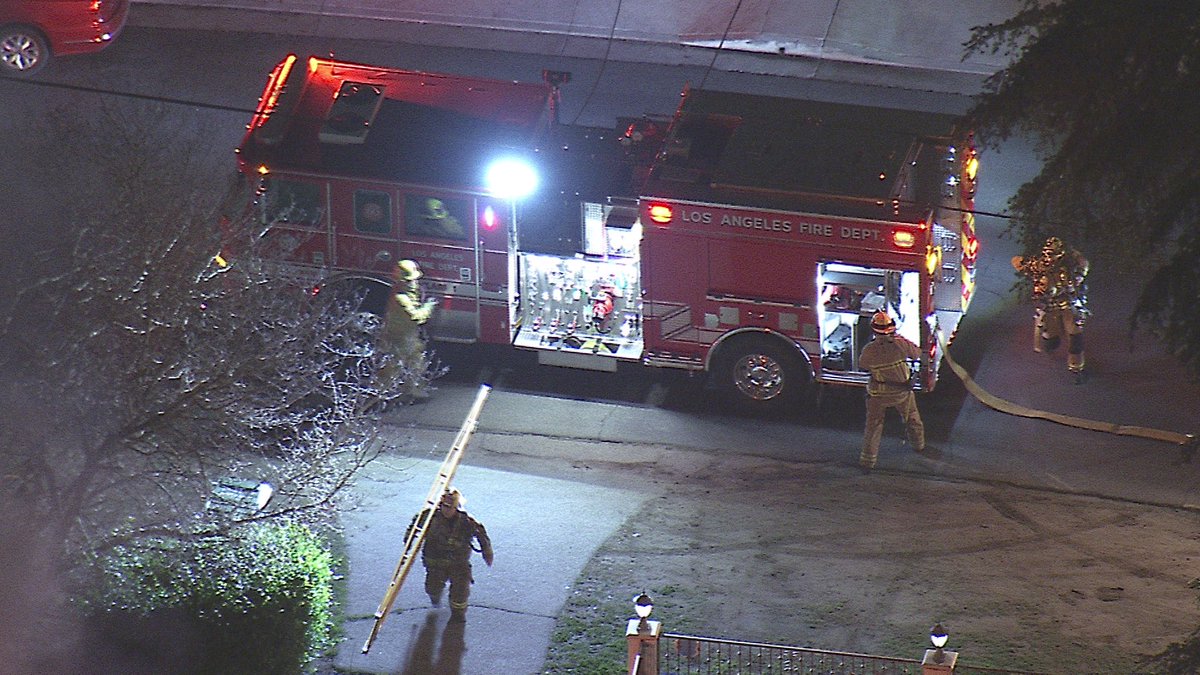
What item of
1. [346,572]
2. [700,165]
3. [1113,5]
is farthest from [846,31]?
[1113,5]

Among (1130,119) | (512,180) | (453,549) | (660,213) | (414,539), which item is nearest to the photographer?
(1130,119)

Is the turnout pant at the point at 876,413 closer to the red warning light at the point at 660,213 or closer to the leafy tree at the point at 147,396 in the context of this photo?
the red warning light at the point at 660,213

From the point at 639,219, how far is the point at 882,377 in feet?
7.96

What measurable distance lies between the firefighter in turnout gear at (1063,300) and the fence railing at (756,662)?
16.5 ft

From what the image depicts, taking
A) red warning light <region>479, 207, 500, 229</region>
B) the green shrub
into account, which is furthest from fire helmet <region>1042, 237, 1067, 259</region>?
the green shrub

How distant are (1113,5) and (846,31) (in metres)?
13.2

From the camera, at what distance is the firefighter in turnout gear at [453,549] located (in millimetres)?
11438

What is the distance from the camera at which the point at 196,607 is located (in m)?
10.3

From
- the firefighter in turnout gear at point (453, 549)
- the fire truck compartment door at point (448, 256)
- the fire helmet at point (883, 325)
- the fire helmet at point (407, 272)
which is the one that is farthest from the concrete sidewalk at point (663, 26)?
the firefighter in turnout gear at point (453, 549)

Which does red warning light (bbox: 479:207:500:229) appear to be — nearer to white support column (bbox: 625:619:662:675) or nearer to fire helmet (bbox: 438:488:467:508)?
fire helmet (bbox: 438:488:467:508)

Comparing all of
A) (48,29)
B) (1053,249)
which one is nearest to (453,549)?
(1053,249)

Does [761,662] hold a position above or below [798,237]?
below

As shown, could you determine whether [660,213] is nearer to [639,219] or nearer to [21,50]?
[639,219]

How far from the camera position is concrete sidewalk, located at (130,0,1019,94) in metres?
21.0
